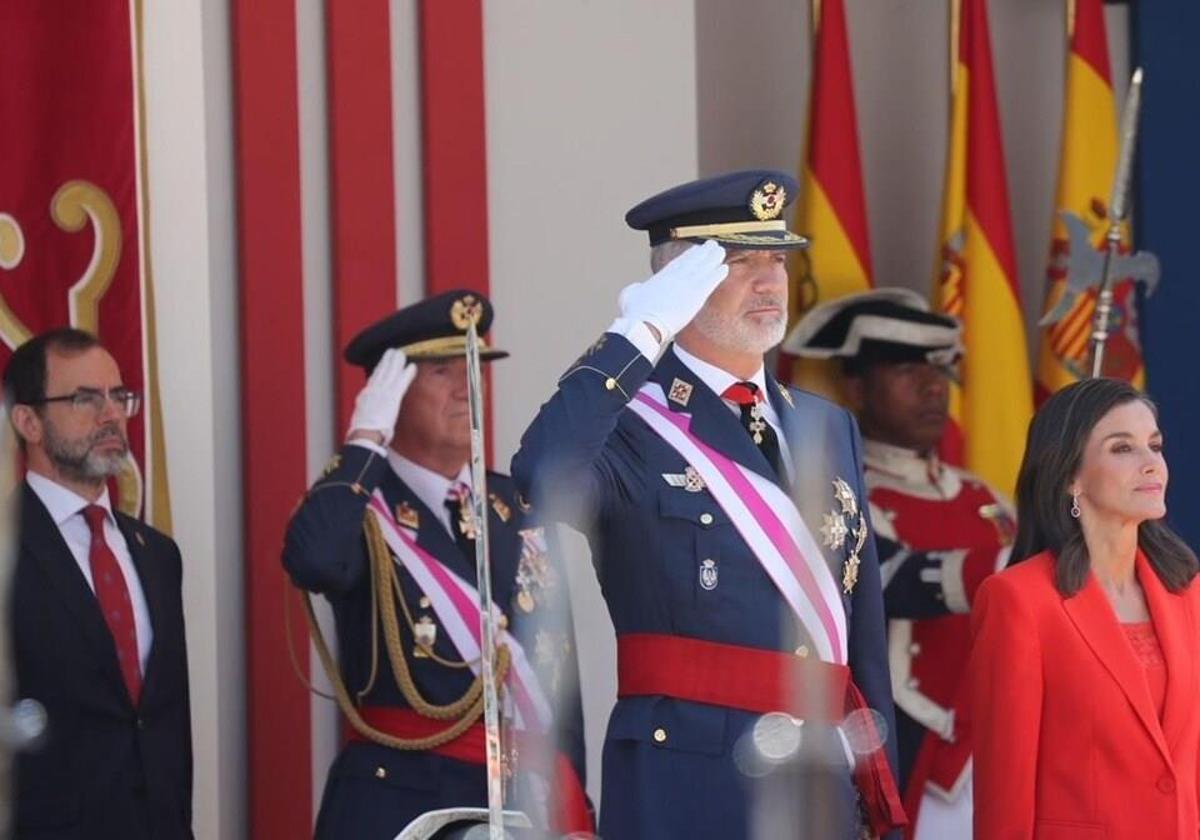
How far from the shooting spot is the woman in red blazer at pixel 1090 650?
445cm

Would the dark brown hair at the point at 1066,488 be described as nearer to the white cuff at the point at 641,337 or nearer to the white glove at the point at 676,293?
the white glove at the point at 676,293

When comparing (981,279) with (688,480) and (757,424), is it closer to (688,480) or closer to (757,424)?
(757,424)

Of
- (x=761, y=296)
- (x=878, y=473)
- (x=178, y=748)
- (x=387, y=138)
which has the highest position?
(x=387, y=138)

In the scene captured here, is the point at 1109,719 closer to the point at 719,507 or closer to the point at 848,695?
Answer: the point at 848,695

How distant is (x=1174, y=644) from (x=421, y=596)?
4.79ft

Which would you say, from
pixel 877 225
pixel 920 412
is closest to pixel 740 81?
pixel 877 225

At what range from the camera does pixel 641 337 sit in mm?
4078

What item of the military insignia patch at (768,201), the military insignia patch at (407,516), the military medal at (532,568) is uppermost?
the military insignia patch at (768,201)

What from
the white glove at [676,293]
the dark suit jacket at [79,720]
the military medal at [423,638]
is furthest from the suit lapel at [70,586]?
the white glove at [676,293]

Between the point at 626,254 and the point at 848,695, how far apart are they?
202 centimetres

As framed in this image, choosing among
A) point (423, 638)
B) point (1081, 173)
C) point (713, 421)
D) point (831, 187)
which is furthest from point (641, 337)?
point (1081, 173)

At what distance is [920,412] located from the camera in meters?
6.14

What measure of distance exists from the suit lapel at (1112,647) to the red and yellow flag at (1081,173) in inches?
83.2

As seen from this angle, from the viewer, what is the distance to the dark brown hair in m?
4.62
